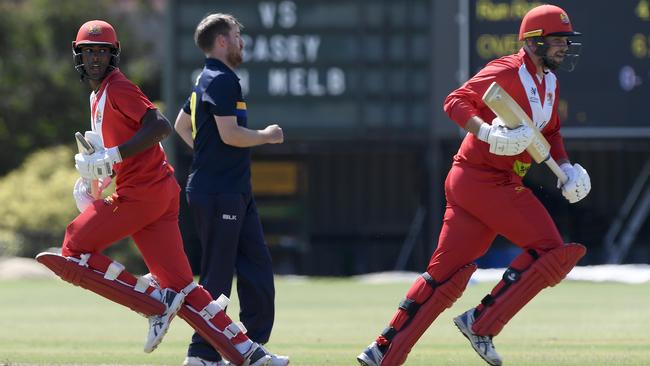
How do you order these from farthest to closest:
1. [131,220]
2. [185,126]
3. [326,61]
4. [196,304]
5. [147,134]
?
[326,61]
[185,126]
[196,304]
[131,220]
[147,134]

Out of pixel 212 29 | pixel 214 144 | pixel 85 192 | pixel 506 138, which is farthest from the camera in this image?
pixel 212 29

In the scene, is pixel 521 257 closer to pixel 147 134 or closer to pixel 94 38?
pixel 147 134

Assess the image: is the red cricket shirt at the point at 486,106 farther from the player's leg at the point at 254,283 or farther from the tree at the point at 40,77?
the tree at the point at 40,77

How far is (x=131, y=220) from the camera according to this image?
24.7 feet

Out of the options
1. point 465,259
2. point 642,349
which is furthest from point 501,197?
point 642,349

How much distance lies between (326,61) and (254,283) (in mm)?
11662

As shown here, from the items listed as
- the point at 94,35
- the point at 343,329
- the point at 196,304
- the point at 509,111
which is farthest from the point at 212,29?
the point at 343,329

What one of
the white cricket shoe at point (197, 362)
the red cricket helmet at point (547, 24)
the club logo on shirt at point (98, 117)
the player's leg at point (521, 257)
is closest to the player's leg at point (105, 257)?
the club logo on shirt at point (98, 117)

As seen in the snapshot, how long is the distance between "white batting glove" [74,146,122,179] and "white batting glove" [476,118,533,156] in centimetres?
186

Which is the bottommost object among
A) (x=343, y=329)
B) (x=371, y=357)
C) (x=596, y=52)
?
(x=343, y=329)

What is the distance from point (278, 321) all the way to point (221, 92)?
16.9 ft

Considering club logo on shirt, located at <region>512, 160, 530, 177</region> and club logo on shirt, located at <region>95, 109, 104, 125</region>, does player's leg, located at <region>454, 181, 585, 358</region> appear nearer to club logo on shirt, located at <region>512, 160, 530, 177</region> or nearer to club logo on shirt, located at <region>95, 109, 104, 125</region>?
club logo on shirt, located at <region>512, 160, 530, 177</region>

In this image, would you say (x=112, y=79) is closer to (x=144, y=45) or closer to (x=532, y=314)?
(x=532, y=314)

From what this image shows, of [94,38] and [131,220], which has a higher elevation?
[94,38]
